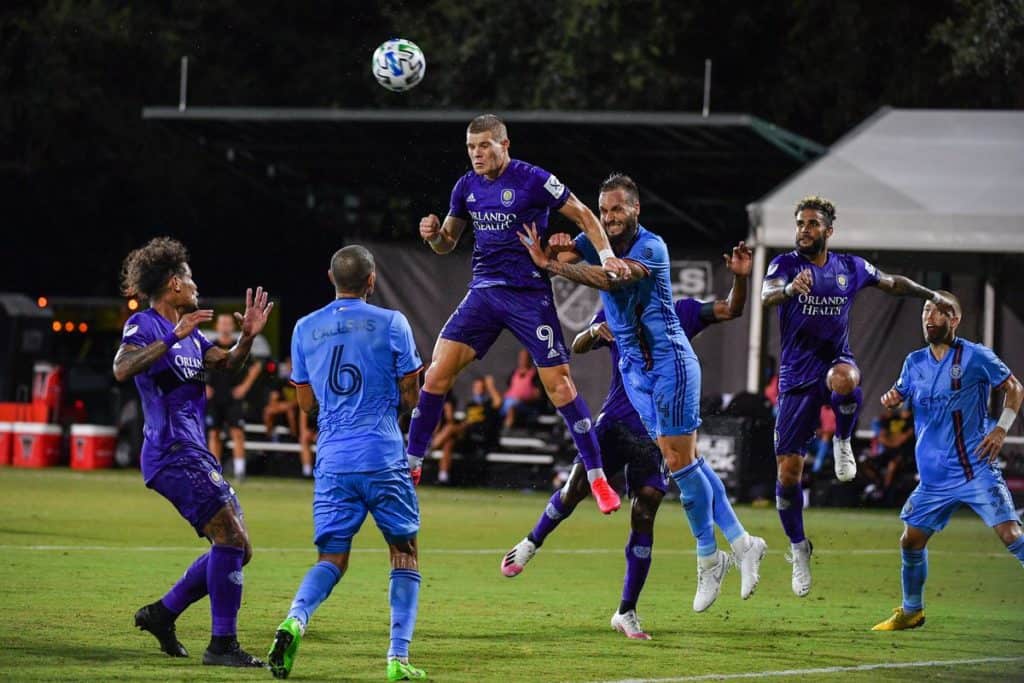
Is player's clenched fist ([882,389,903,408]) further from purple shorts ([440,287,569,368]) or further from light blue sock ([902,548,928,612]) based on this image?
purple shorts ([440,287,569,368])

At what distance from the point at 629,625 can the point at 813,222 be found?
363cm

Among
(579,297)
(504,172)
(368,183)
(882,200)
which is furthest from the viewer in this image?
(368,183)

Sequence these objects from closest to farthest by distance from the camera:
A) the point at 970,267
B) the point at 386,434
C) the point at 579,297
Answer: the point at 386,434, the point at 970,267, the point at 579,297

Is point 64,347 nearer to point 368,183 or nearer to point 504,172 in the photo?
point 368,183

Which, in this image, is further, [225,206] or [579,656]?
[225,206]

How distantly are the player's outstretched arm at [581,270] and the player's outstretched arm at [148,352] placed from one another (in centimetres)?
240

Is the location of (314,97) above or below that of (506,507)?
above

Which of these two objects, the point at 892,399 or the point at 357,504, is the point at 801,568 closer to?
the point at 892,399

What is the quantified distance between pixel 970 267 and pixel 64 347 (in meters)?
21.2

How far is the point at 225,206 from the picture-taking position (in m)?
49.2

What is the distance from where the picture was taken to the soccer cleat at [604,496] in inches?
502

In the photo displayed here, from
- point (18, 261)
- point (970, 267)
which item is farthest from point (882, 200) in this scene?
point (18, 261)

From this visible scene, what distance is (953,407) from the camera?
13.4 metres

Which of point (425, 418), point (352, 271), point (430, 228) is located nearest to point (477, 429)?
point (425, 418)
